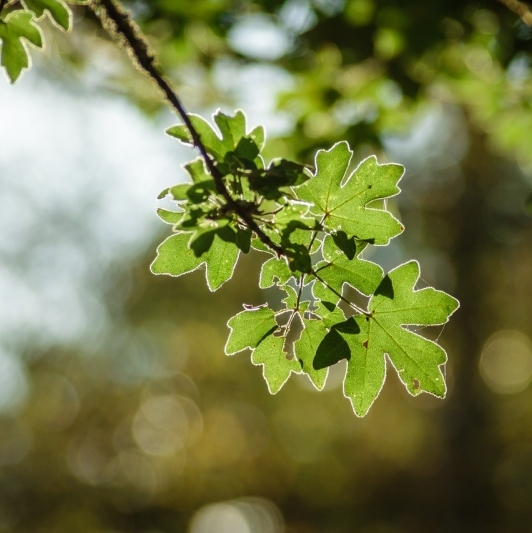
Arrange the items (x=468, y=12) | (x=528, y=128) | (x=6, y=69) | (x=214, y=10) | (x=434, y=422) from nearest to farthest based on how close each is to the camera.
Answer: (x=6, y=69) < (x=468, y=12) < (x=214, y=10) < (x=528, y=128) < (x=434, y=422)

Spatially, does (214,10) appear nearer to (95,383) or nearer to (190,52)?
(190,52)

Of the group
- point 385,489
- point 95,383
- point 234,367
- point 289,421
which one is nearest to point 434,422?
point 385,489

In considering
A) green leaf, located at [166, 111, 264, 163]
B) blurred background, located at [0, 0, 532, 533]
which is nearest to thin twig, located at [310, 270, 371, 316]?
green leaf, located at [166, 111, 264, 163]

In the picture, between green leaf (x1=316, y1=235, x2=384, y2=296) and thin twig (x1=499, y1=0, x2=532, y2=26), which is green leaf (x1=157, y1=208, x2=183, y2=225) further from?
thin twig (x1=499, y1=0, x2=532, y2=26)

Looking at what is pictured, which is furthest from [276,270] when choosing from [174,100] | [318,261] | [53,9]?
[53,9]

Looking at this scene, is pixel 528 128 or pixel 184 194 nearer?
pixel 184 194

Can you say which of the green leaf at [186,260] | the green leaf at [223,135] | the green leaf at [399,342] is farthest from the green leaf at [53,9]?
the green leaf at [399,342]
